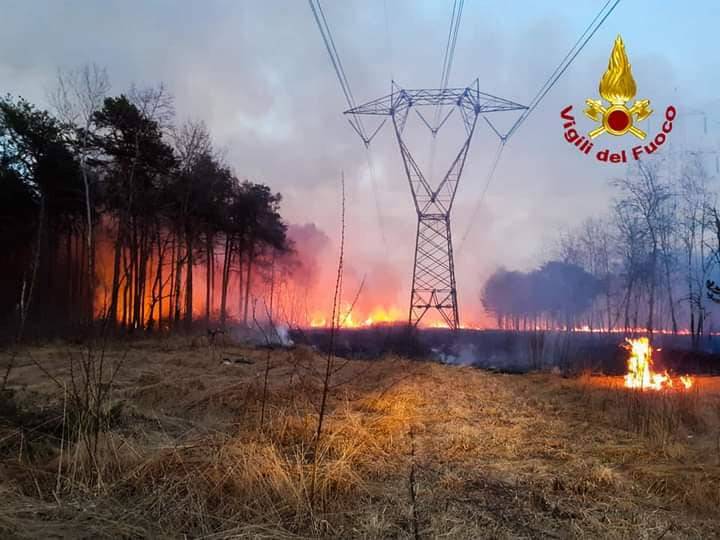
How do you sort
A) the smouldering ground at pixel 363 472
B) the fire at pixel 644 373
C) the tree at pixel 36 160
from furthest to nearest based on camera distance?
1. the tree at pixel 36 160
2. the fire at pixel 644 373
3. the smouldering ground at pixel 363 472

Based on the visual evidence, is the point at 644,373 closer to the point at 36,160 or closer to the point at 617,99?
the point at 617,99

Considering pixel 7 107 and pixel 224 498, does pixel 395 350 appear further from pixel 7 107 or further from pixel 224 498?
pixel 7 107

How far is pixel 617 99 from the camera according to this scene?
26.3ft

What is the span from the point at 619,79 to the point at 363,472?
24.5ft

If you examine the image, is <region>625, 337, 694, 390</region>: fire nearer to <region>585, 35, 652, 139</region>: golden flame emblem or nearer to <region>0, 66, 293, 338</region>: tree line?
<region>585, 35, 652, 139</region>: golden flame emblem

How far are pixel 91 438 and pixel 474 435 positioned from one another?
14.5 ft

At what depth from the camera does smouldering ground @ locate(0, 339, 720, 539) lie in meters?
3.40

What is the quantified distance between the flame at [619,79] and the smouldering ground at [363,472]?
5.17 meters

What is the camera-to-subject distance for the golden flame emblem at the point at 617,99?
7945 mm

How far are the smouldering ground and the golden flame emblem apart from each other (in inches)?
185

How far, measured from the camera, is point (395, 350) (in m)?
21.2

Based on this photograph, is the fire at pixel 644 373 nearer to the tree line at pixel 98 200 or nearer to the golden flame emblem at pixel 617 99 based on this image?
the golden flame emblem at pixel 617 99

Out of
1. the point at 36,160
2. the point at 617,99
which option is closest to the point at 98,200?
the point at 36,160

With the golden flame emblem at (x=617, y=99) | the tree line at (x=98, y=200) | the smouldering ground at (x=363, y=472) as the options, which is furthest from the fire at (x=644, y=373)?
the tree line at (x=98, y=200)
